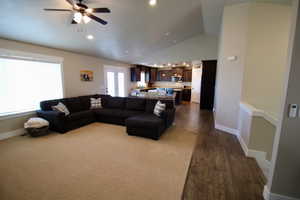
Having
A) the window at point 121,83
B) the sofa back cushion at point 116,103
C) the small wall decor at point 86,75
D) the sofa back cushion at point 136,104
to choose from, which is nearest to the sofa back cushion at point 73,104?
the sofa back cushion at point 116,103

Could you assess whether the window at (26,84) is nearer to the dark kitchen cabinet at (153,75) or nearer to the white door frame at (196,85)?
the dark kitchen cabinet at (153,75)

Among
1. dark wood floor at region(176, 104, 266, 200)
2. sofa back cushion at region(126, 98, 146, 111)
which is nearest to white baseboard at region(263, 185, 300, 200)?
dark wood floor at region(176, 104, 266, 200)

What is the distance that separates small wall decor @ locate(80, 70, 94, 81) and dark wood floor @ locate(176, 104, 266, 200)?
5.00 metres

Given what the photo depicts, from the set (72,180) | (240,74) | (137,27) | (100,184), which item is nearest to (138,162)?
(100,184)

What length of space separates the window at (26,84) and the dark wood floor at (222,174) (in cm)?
470

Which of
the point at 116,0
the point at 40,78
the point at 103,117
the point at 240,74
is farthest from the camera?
the point at 103,117

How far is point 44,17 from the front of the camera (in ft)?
→ 9.73

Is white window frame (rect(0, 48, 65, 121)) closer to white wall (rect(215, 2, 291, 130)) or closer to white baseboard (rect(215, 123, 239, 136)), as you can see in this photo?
white wall (rect(215, 2, 291, 130))

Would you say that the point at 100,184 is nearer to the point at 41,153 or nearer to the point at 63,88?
the point at 41,153

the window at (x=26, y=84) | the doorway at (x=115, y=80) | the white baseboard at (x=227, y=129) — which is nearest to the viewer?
the window at (x=26, y=84)

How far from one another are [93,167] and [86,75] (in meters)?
4.47

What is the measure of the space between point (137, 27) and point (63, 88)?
11.1 feet

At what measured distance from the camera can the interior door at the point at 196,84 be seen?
29.4 ft

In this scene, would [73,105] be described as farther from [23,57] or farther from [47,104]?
[23,57]
